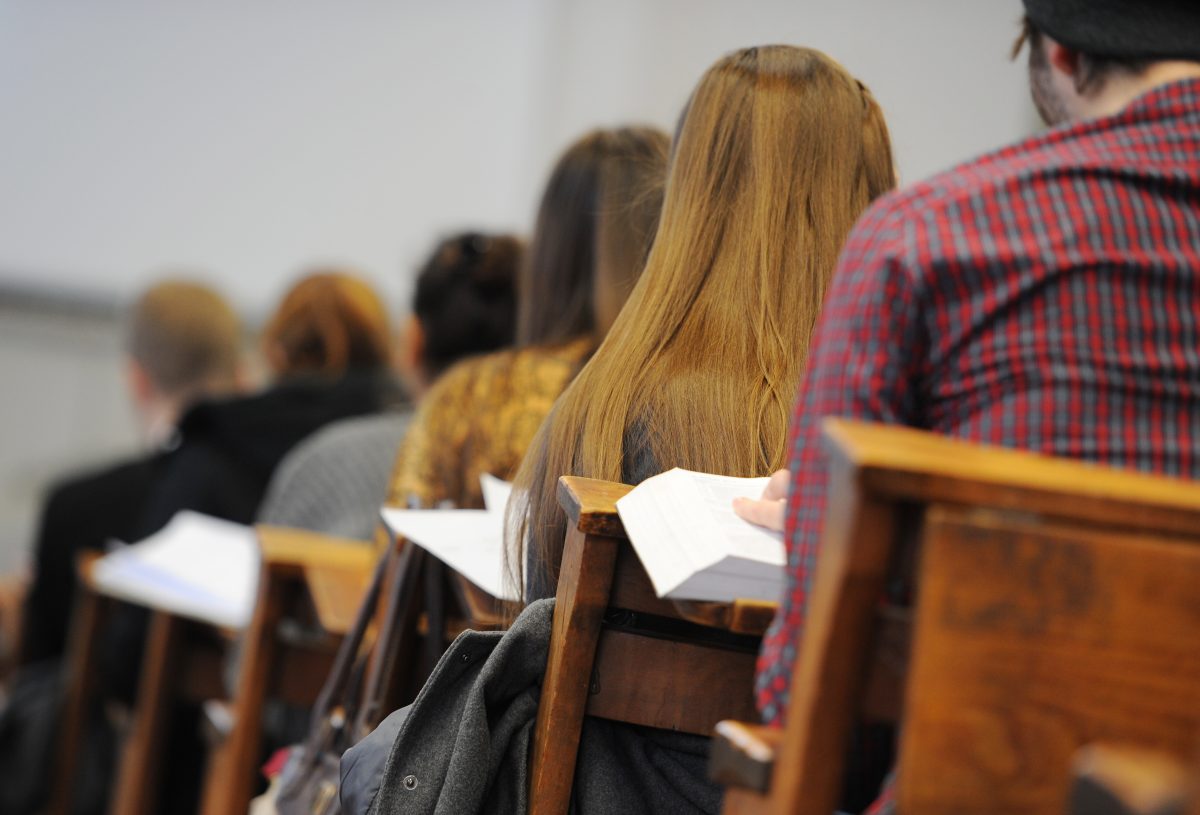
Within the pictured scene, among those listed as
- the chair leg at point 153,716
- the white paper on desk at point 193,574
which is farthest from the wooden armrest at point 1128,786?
the chair leg at point 153,716

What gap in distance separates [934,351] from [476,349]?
2.05 m

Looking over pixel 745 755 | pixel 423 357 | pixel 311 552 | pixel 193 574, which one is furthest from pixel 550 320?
pixel 745 755

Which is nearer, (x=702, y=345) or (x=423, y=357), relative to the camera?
(x=702, y=345)

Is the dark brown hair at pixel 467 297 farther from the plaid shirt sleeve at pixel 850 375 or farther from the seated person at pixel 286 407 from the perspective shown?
the plaid shirt sleeve at pixel 850 375

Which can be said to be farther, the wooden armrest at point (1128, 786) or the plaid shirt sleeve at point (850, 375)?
the plaid shirt sleeve at point (850, 375)

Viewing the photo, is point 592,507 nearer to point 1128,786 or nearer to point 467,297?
point 1128,786

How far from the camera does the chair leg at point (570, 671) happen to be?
4.74ft

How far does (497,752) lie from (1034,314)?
71cm

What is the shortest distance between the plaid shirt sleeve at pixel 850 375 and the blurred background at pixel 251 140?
5.11m

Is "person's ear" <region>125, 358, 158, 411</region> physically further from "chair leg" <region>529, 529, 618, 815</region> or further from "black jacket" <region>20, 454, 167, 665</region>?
"chair leg" <region>529, 529, 618, 815</region>

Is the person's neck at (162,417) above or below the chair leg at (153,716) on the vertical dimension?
above

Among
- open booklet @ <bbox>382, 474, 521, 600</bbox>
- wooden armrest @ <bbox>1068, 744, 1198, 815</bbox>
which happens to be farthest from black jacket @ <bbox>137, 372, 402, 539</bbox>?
wooden armrest @ <bbox>1068, 744, 1198, 815</bbox>

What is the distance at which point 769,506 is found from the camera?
1304 mm

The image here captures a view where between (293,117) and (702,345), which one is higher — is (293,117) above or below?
above
